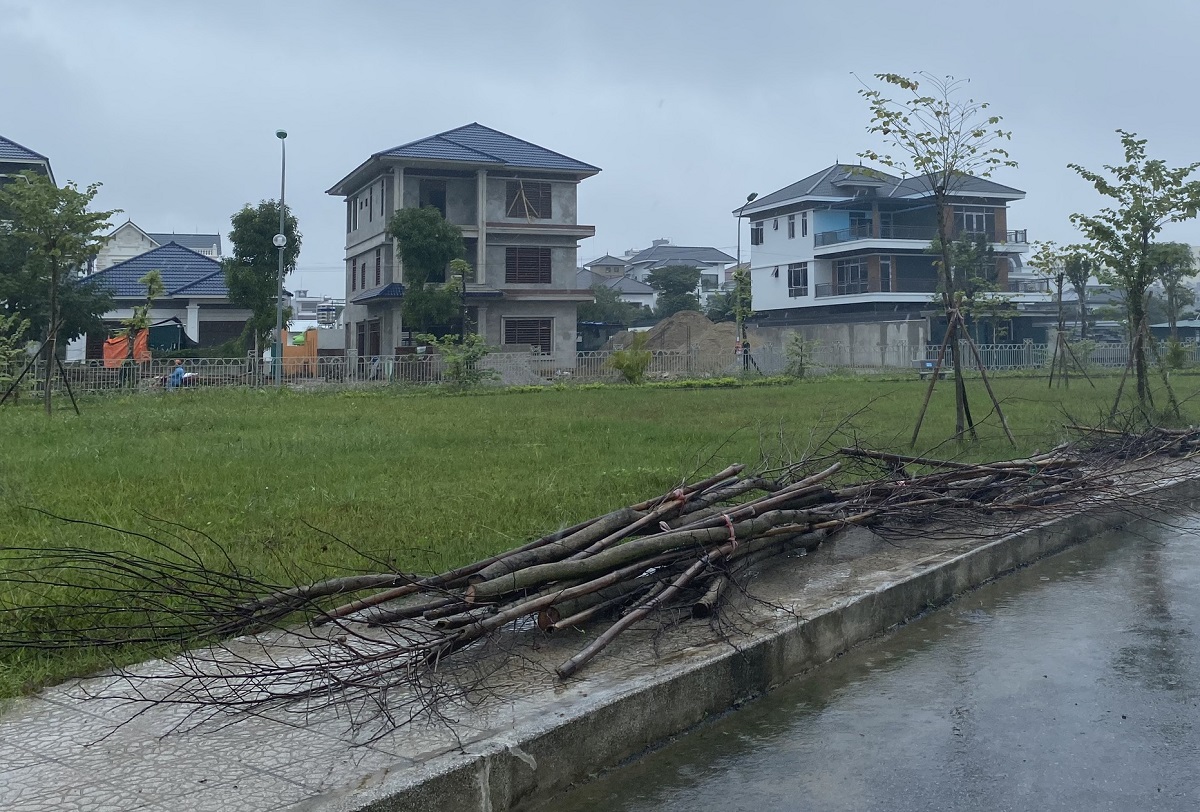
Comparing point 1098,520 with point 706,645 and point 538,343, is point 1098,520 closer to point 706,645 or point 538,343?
point 706,645

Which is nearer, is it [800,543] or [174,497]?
[800,543]

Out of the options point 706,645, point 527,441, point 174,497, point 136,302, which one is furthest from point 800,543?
point 136,302

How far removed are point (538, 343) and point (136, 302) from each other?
1658 centimetres

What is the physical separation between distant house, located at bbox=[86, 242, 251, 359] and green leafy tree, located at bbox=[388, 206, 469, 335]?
9527mm

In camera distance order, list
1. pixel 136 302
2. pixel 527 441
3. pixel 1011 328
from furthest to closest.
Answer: pixel 1011 328
pixel 136 302
pixel 527 441

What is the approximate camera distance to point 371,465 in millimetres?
10383

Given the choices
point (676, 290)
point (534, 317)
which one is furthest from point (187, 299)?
point (676, 290)

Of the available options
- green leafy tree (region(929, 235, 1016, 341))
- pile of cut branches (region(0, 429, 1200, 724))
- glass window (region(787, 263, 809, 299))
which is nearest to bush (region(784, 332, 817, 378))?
green leafy tree (region(929, 235, 1016, 341))

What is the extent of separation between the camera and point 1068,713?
442 centimetres

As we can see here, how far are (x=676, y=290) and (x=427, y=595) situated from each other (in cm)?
7392

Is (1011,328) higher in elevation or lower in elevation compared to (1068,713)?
higher

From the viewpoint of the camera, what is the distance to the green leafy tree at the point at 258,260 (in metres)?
41.3

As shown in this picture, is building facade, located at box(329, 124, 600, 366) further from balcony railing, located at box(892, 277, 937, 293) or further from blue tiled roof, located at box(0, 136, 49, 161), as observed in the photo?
balcony railing, located at box(892, 277, 937, 293)

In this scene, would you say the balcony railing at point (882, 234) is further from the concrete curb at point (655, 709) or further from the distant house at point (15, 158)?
the concrete curb at point (655, 709)
